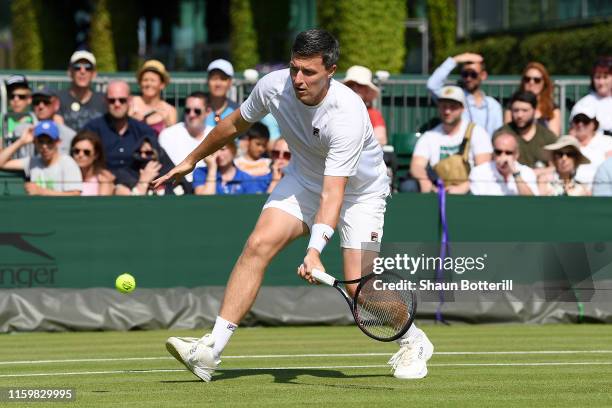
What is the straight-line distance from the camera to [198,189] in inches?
519

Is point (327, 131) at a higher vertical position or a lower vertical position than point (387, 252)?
higher

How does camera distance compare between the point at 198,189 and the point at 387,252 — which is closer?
the point at 387,252

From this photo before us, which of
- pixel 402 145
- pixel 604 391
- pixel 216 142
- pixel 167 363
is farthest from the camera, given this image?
pixel 402 145

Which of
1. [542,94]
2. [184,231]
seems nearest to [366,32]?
[542,94]

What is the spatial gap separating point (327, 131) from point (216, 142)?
2.67ft

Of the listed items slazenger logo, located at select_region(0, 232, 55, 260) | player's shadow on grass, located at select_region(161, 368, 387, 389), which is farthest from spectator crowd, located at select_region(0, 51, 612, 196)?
player's shadow on grass, located at select_region(161, 368, 387, 389)

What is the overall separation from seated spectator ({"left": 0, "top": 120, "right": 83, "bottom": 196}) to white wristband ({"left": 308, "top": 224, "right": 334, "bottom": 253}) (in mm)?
5768

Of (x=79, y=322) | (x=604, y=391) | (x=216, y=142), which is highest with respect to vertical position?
(x=216, y=142)

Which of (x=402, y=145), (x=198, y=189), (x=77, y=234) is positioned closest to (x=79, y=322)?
(x=77, y=234)

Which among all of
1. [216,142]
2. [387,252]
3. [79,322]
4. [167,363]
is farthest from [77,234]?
[216,142]

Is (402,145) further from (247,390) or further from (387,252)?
(247,390)

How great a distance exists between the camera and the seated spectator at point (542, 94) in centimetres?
1433

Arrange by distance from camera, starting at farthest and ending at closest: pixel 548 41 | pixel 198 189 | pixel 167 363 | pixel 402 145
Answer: pixel 548 41
pixel 402 145
pixel 198 189
pixel 167 363

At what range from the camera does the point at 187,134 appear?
44.4 feet
